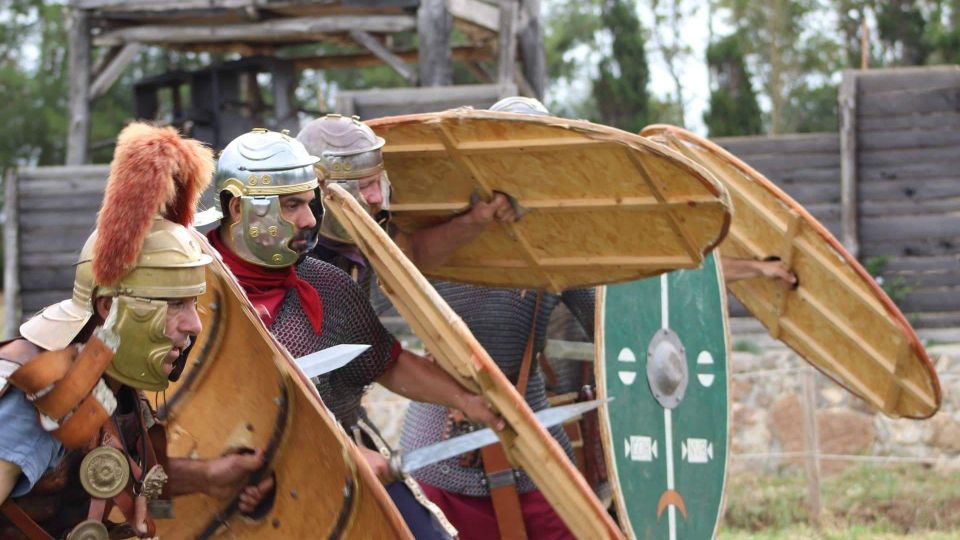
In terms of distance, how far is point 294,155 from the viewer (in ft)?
12.9

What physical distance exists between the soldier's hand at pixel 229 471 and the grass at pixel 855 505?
447cm

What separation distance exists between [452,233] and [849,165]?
609 cm

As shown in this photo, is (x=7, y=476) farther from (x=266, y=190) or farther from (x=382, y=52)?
(x=382, y=52)

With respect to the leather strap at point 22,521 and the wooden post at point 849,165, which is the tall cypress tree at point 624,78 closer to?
the wooden post at point 849,165

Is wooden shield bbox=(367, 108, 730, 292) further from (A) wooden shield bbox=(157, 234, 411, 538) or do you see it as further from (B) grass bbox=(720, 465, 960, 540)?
(B) grass bbox=(720, 465, 960, 540)

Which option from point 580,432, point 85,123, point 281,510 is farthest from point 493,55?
point 281,510

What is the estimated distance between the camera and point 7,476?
118 inches

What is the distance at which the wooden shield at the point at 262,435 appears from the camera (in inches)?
134

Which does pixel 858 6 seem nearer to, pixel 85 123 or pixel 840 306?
pixel 85 123

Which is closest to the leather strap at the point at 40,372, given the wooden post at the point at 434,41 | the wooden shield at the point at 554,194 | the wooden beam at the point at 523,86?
the wooden shield at the point at 554,194

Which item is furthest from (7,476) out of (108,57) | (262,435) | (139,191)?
(108,57)

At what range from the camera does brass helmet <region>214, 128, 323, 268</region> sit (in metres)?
3.88

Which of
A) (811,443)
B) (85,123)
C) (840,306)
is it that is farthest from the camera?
(85,123)

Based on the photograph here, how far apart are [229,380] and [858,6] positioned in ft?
70.5
